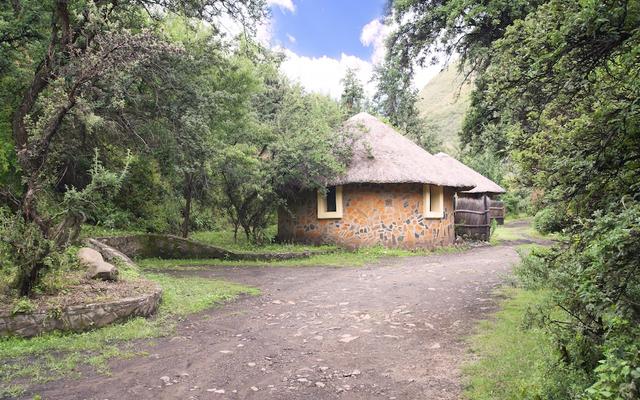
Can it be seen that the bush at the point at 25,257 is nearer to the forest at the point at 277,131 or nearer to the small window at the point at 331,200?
the forest at the point at 277,131

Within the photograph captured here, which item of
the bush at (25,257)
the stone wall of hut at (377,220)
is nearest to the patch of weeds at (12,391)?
the bush at (25,257)

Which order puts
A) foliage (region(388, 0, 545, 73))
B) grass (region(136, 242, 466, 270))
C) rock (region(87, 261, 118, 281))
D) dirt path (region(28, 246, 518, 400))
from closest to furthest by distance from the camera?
1. dirt path (region(28, 246, 518, 400))
2. rock (region(87, 261, 118, 281))
3. foliage (region(388, 0, 545, 73))
4. grass (region(136, 242, 466, 270))

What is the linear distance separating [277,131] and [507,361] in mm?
12989

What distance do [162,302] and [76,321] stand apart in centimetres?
181

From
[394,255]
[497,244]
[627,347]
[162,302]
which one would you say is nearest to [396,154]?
[394,255]

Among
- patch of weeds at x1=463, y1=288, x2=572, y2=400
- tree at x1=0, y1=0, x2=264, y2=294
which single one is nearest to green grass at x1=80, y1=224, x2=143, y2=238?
tree at x1=0, y1=0, x2=264, y2=294

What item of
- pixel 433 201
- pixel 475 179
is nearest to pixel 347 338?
pixel 433 201

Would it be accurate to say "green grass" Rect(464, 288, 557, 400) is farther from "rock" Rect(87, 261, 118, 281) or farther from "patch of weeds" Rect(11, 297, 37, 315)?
"rock" Rect(87, 261, 118, 281)

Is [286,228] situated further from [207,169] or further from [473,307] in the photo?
[473,307]

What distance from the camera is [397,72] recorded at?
1360 cm

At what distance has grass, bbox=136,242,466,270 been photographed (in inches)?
516

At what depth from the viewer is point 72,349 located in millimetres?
5547

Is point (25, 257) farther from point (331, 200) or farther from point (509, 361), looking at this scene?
point (331, 200)

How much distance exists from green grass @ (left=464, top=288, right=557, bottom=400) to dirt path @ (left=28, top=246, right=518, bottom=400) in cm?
20
